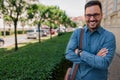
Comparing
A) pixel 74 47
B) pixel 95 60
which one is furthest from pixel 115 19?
pixel 95 60

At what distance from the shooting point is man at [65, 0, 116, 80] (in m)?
3.34

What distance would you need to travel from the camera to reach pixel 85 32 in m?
3.49

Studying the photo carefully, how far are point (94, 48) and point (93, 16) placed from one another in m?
0.36

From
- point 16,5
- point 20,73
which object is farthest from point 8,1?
point 20,73

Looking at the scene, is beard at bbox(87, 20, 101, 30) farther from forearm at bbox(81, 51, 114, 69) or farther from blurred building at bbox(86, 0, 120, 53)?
blurred building at bbox(86, 0, 120, 53)

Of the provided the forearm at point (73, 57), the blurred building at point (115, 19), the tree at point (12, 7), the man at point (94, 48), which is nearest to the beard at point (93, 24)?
the man at point (94, 48)

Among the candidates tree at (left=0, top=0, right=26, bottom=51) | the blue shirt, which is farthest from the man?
tree at (left=0, top=0, right=26, bottom=51)

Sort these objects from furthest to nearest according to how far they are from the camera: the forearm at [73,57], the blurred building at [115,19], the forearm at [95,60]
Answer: the blurred building at [115,19]
the forearm at [73,57]
the forearm at [95,60]

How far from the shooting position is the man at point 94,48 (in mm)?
3336

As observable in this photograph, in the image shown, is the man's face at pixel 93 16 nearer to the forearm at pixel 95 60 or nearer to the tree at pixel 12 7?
the forearm at pixel 95 60

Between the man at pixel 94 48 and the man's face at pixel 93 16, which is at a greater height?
the man's face at pixel 93 16

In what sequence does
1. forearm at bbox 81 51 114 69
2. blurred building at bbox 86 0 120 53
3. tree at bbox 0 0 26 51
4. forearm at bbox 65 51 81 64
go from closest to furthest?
forearm at bbox 81 51 114 69, forearm at bbox 65 51 81 64, blurred building at bbox 86 0 120 53, tree at bbox 0 0 26 51

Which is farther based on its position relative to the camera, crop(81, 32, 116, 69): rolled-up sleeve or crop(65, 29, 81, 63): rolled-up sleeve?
crop(65, 29, 81, 63): rolled-up sleeve

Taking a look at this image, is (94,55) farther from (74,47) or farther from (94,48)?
(74,47)
